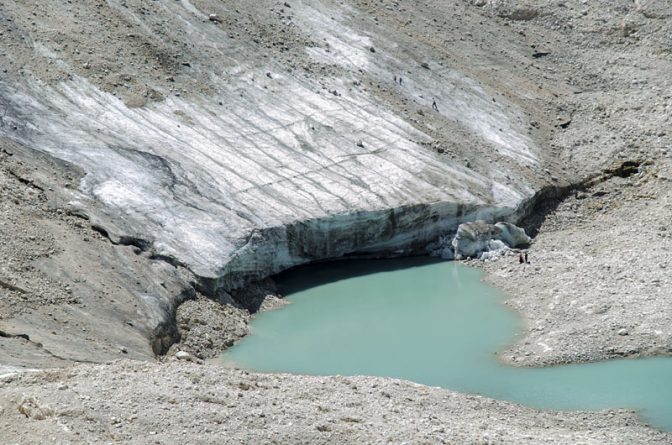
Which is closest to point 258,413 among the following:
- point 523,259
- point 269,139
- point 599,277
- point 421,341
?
point 421,341

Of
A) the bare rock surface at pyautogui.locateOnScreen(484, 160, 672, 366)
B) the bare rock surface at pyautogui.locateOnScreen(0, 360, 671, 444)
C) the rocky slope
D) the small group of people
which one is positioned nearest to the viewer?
the bare rock surface at pyautogui.locateOnScreen(0, 360, 671, 444)

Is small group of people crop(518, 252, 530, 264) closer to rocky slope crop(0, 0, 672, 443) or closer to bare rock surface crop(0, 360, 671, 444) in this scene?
rocky slope crop(0, 0, 672, 443)

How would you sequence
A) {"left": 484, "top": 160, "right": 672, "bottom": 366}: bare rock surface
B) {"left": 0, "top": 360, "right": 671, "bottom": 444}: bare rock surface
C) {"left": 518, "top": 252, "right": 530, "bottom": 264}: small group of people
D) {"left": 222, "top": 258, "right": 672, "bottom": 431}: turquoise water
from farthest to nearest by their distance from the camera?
{"left": 518, "top": 252, "right": 530, "bottom": 264}: small group of people < {"left": 484, "top": 160, "right": 672, "bottom": 366}: bare rock surface < {"left": 222, "top": 258, "right": 672, "bottom": 431}: turquoise water < {"left": 0, "top": 360, "right": 671, "bottom": 444}: bare rock surface

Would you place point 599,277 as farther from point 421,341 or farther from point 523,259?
point 421,341

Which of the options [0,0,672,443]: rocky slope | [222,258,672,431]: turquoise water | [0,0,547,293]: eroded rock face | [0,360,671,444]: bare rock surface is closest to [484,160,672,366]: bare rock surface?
[0,0,672,443]: rocky slope

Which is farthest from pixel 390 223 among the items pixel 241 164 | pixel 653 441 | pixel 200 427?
pixel 200 427

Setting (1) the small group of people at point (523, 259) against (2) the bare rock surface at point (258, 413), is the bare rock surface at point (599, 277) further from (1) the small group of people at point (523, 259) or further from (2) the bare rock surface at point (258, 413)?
(2) the bare rock surface at point (258, 413)

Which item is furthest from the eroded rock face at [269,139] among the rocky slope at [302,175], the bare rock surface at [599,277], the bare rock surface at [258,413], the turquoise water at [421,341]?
the bare rock surface at [258,413]
